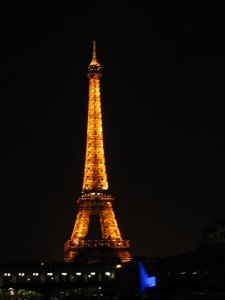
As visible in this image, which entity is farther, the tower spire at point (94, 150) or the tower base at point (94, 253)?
the tower base at point (94, 253)

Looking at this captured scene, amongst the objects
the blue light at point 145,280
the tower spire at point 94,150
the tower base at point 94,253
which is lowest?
the blue light at point 145,280

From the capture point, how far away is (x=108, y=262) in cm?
12306

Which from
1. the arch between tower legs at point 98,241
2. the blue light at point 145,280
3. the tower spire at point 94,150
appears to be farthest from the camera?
the tower spire at point 94,150

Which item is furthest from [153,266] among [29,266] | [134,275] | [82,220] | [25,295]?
[29,266]

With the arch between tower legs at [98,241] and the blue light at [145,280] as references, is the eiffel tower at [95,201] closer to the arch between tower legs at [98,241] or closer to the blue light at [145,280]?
the arch between tower legs at [98,241]

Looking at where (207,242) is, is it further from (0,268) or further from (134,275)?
(0,268)

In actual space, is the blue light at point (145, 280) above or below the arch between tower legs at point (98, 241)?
below

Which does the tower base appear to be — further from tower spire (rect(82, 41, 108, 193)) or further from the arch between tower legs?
tower spire (rect(82, 41, 108, 193))

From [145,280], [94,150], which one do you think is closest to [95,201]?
[94,150]

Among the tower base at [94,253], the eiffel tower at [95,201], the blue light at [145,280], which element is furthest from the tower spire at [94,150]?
the blue light at [145,280]

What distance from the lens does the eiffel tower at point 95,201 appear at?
11381cm

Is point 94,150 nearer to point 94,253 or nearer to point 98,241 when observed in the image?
point 98,241

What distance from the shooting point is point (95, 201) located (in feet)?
374

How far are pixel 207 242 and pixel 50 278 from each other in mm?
45554
